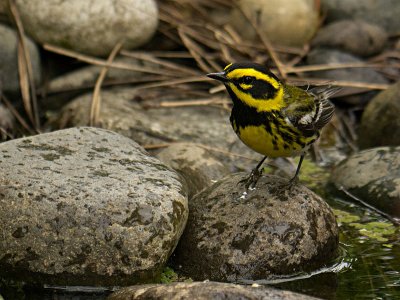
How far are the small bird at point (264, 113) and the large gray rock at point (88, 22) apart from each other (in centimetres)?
319

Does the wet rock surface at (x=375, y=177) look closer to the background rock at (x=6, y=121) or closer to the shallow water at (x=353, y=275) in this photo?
the shallow water at (x=353, y=275)

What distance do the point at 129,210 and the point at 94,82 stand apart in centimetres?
347

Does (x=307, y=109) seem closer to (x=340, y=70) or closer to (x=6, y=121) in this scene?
(x=6, y=121)

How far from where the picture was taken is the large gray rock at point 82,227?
4.98m

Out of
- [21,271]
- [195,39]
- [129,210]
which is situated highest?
[195,39]

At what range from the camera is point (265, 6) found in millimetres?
9406

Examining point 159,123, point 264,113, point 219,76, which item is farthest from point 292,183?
point 159,123

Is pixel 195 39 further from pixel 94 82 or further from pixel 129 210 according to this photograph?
pixel 129 210

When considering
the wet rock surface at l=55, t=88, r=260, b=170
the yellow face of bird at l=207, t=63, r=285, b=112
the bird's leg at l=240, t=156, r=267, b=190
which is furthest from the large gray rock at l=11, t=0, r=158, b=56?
the yellow face of bird at l=207, t=63, r=285, b=112

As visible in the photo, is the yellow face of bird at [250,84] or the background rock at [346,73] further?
the background rock at [346,73]

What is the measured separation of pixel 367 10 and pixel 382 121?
2448mm

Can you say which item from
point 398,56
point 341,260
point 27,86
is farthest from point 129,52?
point 341,260

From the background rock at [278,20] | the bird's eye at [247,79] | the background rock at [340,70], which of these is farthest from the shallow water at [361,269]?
the background rock at [278,20]

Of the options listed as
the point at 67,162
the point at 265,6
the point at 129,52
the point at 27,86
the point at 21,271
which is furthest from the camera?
the point at 265,6
